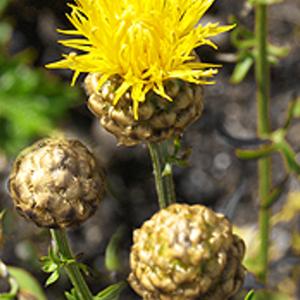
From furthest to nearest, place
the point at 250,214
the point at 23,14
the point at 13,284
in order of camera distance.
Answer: the point at 23,14 < the point at 250,214 < the point at 13,284

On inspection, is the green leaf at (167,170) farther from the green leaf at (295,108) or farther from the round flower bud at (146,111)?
the green leaf at (295,108)

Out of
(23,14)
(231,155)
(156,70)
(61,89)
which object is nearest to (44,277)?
(61,89)

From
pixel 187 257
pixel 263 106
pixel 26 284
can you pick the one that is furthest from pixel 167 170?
pixel 263 106

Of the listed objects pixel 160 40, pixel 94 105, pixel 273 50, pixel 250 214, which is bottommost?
pixel 250 214

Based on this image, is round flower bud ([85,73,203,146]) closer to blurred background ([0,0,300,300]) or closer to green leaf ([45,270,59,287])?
green leaf ([45,270,59,287])

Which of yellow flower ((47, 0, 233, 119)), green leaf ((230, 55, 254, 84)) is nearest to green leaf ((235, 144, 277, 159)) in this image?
green leaf ((230, 55, 254, 84))

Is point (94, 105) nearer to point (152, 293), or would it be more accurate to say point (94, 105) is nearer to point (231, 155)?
point (152, 293)

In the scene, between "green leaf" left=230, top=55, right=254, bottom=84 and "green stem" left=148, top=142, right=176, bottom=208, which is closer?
"green stem" left=148, top=142, right=176, bottom=208
